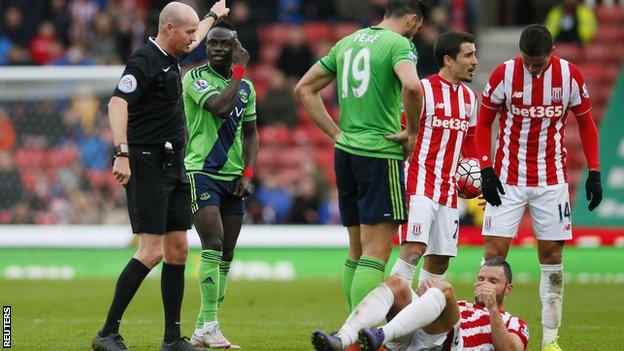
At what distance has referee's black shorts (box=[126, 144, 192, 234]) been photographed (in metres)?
9.46

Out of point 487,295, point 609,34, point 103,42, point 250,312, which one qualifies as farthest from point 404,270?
point 609,34

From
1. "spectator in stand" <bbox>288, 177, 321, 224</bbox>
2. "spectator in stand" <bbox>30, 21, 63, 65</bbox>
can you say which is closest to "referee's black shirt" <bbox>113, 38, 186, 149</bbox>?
"spectator in stand" <bbox>288, 177, 321, 224</bbox>

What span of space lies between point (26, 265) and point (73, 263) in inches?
26.9

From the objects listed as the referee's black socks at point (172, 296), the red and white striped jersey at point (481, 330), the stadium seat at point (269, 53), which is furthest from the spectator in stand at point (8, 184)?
the red and white striped jersey at point (481, 330)

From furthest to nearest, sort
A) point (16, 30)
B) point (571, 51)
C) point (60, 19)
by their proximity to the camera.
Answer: point (60, 19) < point (16, 30) < point (571, 51)

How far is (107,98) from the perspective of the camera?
19.8m

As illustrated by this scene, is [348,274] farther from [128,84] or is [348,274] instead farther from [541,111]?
[128,84]

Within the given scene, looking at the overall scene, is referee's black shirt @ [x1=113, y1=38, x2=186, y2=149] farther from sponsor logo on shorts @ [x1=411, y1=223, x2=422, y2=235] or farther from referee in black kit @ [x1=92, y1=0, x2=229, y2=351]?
sponsor logo on shorts @ [x1=411, y1=223, x2=422, y2=235]

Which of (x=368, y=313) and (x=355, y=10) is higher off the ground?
(x=355, y=10)

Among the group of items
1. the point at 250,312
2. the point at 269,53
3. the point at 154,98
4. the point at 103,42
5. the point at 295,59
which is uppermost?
the point at 103,42

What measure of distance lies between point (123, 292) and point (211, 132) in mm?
1916

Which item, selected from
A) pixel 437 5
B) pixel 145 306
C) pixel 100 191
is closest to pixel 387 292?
pixel 145 306

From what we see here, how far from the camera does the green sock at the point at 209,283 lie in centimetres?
1048

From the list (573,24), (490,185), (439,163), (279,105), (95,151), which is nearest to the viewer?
(439,163)
